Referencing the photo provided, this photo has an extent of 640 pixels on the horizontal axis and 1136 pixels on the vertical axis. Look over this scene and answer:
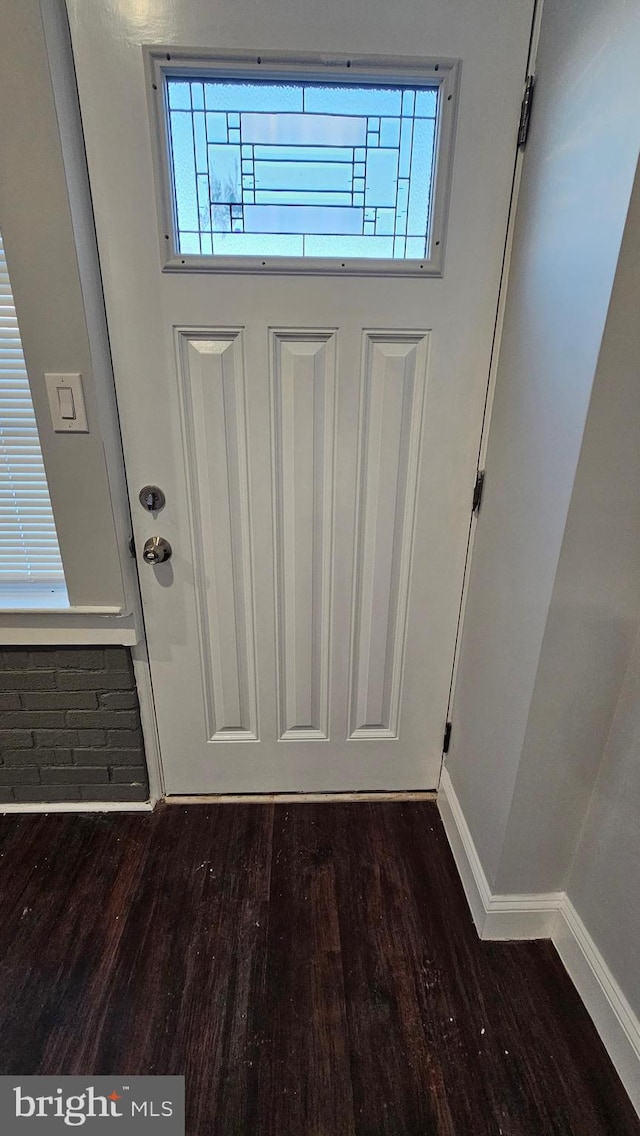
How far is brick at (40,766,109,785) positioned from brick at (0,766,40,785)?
0.08 feet

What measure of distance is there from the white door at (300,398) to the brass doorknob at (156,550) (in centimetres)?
2

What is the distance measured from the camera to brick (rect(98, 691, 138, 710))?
1511 millimetres

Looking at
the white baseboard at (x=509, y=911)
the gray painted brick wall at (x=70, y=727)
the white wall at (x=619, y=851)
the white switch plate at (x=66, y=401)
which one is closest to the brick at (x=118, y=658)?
the gray painted brick wall at (x=70, y=727)

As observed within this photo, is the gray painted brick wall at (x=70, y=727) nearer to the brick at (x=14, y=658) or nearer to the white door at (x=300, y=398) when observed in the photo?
the brick at (x=14, y=658)

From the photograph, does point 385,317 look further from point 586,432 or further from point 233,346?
point 586,432

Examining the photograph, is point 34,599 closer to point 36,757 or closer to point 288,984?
point 36,757

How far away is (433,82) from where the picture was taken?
43.3 inches

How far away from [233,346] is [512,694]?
1.02m

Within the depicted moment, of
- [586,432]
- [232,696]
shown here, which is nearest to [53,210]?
[586,432]

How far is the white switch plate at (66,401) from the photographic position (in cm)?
118

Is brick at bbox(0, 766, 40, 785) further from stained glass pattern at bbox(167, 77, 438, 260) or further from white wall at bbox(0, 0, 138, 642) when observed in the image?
stained glass pattern at bbox(167, 77, 438, 260)

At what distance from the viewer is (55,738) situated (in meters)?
1.56

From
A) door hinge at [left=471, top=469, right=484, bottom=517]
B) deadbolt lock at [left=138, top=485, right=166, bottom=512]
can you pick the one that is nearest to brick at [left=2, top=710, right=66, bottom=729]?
deadbolt lock at [left=138, top=485, right=166, bottom=512]

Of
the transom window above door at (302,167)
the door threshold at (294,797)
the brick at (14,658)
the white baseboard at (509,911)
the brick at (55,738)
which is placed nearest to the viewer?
the transom window above door at (302,167)
